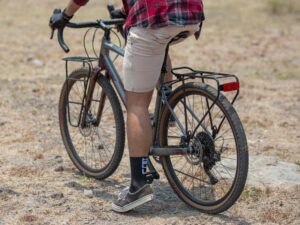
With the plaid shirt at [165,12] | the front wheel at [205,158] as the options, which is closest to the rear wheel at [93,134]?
the front wheel at [205,158]

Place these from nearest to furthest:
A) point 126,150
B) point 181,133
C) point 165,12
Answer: point 165,12, point 181,133, point 126,150

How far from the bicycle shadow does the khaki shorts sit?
0.77 m

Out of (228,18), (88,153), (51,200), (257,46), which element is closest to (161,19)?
(51,200)

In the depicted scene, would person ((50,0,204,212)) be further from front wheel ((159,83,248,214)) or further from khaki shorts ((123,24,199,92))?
front wheel ((159,83,248,214))

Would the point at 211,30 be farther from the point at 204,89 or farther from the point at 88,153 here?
the point at 204,89

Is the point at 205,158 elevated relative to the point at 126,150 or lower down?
elevated

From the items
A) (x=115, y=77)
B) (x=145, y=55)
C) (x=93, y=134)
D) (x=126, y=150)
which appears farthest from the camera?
(x=126, y=150)

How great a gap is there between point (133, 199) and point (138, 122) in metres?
0.46

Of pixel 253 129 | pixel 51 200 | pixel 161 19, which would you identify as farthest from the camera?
pixel 253 129

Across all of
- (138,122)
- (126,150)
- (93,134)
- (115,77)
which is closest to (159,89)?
(138,122)

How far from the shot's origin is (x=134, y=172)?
4285 mm

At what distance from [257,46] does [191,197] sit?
20.0 ft

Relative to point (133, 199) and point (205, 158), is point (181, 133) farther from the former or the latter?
point (133, 199)

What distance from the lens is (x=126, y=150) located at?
228 inches
